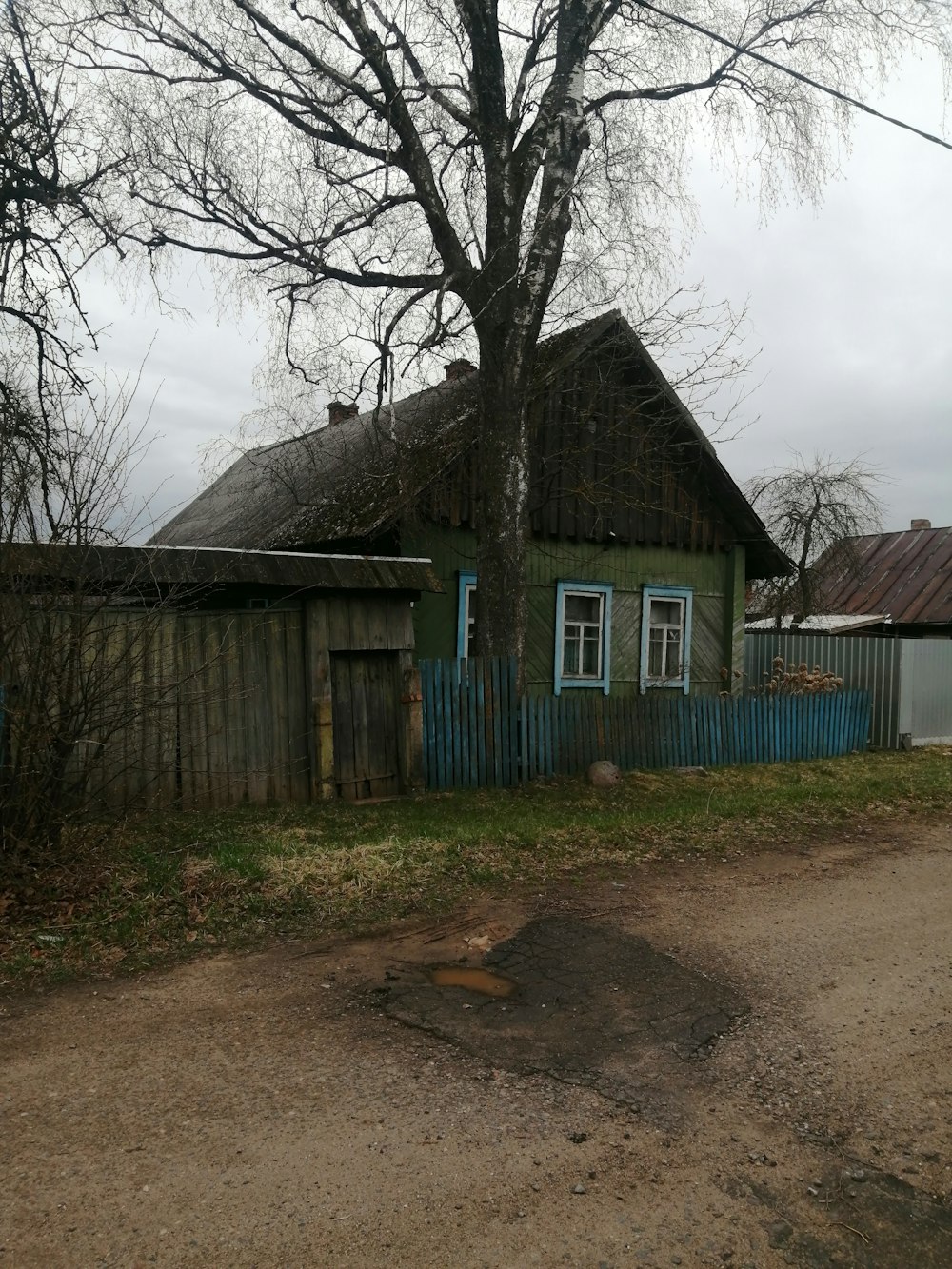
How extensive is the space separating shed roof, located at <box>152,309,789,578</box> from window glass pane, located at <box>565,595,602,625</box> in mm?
3021

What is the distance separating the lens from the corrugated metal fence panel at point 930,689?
55.2 feet

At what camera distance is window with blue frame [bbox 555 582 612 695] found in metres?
15.1

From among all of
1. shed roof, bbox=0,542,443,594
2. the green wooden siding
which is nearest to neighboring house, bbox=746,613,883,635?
the green wooden siding

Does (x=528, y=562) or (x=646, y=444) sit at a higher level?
(x=646, y=444)

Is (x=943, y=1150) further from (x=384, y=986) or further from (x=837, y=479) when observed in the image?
(x=837, y=479)

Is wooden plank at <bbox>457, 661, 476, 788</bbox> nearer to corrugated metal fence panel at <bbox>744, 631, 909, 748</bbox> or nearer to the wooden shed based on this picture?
the wooden shed

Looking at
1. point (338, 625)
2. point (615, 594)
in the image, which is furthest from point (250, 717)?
point (615, 594)

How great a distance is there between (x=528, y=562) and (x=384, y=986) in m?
10.2

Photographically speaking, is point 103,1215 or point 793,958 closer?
point 103,1215

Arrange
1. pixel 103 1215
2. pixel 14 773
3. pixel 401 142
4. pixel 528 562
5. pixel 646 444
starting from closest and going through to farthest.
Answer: pixel 103 1215 < pixel 14 773 < pixel 401 142 < pixel 528 562 < pixel 646 444

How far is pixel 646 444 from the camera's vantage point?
52.1 ft

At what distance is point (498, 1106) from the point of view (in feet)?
12.6

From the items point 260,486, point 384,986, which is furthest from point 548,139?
point 384,986

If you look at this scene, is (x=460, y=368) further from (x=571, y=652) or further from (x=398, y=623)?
(x=398, y=623)
